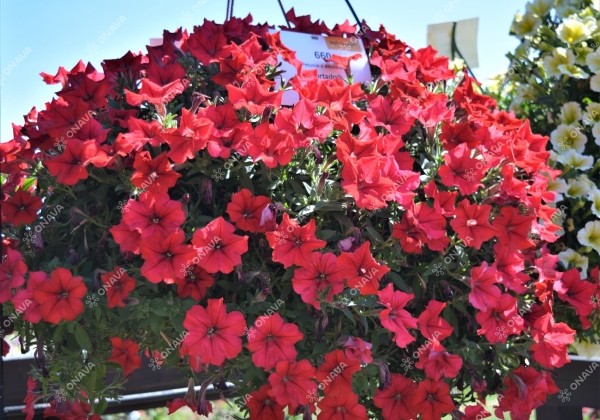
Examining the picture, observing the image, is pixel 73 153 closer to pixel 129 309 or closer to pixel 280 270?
→ pixel 129 309

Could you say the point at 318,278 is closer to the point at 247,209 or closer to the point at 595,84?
the point at 247,209

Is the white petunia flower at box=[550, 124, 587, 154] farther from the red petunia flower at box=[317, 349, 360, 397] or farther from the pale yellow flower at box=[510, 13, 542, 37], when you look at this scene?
the red petunia flower at box=[317, 349, 360, 397]

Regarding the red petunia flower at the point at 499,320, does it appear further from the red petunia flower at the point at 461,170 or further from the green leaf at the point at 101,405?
the green leaf at the point at 101,405

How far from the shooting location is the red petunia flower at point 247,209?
4.27ft

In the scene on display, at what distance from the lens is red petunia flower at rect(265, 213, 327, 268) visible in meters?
1.26

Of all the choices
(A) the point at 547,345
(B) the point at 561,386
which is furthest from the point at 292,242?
(B) the point at 561,386

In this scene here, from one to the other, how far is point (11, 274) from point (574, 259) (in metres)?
1.51

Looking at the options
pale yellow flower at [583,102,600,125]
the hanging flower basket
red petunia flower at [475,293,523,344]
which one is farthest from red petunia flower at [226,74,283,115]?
pale yellow flower at [583,102,600,125]

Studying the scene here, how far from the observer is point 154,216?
1283 mm

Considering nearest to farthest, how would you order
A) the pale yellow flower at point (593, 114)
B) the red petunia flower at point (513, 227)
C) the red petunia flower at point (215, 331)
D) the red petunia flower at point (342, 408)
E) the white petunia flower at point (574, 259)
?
the red petunia flower at point (215, 331), the red petunia flower at point (342, 408), the red petunia flower at point (513, 227), the white petunia flower at point (574, 259), the pale yellow flower at point (593, 114)

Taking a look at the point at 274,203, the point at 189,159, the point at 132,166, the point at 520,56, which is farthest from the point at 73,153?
the point at 520,56

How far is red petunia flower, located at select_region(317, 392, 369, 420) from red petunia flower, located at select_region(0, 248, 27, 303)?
0.62m

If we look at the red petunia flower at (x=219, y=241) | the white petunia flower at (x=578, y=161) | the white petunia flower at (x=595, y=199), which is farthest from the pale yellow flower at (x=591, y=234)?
the red petunia flower at (x=219, y=241)

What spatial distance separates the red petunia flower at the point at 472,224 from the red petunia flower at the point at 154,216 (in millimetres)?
529
